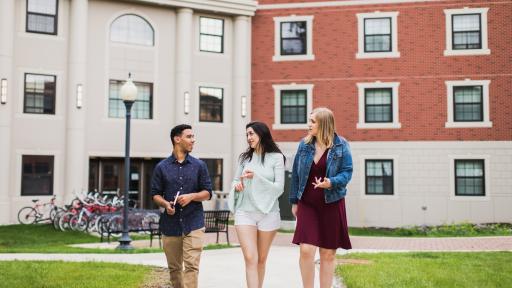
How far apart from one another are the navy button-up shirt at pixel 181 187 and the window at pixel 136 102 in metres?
17.1

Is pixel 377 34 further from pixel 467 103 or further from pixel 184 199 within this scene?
pixel 184 199

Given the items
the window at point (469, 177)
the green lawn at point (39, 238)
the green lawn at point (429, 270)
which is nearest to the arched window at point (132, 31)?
the green lawn at point (39, 238)

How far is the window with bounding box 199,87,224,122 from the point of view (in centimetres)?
2470

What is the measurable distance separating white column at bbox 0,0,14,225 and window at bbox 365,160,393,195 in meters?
13.6

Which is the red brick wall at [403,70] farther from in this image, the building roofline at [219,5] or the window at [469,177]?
the window at [469,177]

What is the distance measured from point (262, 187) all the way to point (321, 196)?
652 mm

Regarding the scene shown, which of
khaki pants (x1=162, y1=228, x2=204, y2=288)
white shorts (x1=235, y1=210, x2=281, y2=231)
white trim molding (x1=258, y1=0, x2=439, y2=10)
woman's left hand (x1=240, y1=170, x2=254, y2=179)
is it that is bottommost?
khaki pants (x1=162, y1=228, x2=204, y2=288)

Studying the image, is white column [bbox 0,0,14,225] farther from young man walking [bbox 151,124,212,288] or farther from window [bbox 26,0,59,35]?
young man walking [bbox 151,124,212,288]

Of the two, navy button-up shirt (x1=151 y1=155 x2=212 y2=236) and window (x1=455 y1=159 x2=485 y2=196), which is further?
window (x1=455 y1=159 x2=485 y2=196)

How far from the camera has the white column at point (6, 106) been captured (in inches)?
816

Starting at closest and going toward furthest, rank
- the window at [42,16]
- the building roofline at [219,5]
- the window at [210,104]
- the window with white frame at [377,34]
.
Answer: the window at [42,16] → the building roofline at [219,5] → the window at [210,104] → the window with white frame at [377,34]

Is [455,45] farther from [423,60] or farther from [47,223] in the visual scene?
[47,223]

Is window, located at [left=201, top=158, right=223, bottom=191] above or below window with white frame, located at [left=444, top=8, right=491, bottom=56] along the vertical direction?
below

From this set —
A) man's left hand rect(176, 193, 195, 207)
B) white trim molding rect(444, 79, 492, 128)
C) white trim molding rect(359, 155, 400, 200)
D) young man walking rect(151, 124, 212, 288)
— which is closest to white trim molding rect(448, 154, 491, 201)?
white trim molding rect(444, 79, 492, 128)
